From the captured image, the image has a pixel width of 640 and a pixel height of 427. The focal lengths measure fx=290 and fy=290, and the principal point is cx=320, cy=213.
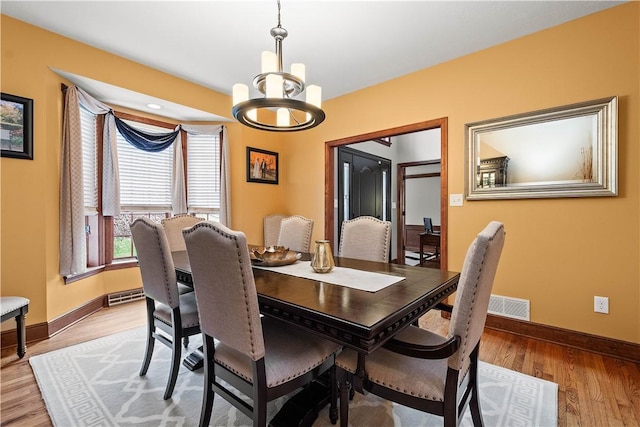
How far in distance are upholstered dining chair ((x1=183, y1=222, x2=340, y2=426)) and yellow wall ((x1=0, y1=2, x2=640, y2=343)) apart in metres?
2.13

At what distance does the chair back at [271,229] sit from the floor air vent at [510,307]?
275 cm

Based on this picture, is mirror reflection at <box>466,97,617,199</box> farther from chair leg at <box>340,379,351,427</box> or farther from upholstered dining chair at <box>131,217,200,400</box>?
upholstered dining chair at <box>131,217,200,400</box>

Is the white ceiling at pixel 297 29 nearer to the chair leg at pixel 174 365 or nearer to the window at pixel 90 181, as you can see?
the window at pixel 90 181

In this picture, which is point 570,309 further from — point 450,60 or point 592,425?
point 450,60

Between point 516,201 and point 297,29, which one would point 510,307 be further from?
point 297,29

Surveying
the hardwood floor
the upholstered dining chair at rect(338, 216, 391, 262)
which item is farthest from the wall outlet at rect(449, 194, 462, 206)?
the hardwood floor

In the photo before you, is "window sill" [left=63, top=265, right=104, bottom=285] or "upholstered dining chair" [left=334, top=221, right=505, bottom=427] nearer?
"upholstered dining chair" [left=334, top=221, right=505, bottom=427]

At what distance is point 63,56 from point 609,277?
4.81 metres

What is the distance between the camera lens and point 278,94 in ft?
5.58

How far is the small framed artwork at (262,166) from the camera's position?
409 centimetres

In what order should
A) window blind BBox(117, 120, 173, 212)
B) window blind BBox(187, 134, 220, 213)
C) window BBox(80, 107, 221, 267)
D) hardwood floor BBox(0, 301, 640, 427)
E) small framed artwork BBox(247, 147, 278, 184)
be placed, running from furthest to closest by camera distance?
1. small framed artwork BBox(247, 147, 278, 184)
2. window blind BBox(187, 134, 220, 213)
3. window blind BBox(117, 120, 173, 212)
4. window BBox(80, 107, 221, 267)
5. hardwood floor BBox(0, 301, 640, 427)

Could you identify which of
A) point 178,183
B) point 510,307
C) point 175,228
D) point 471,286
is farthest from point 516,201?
point 178,183

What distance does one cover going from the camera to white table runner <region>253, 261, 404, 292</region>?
4.72 feet

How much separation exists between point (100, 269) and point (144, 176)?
3.81 feet
